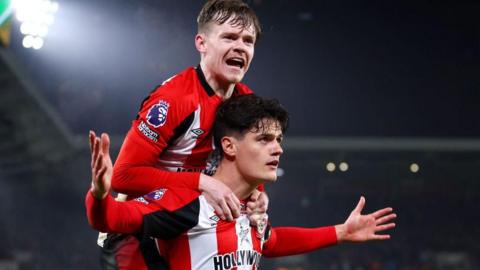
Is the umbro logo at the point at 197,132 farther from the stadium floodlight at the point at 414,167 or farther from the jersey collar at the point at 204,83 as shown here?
the stadium floodlight at the point at 414,167

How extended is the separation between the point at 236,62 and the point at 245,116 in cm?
34

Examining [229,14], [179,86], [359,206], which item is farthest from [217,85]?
[359,206]

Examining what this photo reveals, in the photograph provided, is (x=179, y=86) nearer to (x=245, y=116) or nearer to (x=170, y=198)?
(x=245, y=116)

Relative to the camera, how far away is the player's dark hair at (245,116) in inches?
105

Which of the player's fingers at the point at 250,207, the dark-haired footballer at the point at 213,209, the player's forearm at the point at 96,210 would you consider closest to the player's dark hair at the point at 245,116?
the dark-haired footballer at the point at 213,209

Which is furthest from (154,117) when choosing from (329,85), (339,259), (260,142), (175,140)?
(339,259)

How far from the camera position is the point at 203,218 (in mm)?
2574

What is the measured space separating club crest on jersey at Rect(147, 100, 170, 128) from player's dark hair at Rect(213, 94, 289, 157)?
205mm

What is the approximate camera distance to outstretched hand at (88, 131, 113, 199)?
211 centimetres

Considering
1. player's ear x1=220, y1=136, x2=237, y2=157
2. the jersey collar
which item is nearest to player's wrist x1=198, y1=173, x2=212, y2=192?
player's ear x1=220, y1=136, x2=237, y2=157

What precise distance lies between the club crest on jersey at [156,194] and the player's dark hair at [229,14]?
2.46ft

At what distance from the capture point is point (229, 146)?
2693 mm

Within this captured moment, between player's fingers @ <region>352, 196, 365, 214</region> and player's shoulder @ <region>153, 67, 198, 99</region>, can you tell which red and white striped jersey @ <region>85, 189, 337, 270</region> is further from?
player's fingers @ <region>352, 196, 365, 214</region>

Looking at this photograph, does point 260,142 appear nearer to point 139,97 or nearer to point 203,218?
point 203,218
